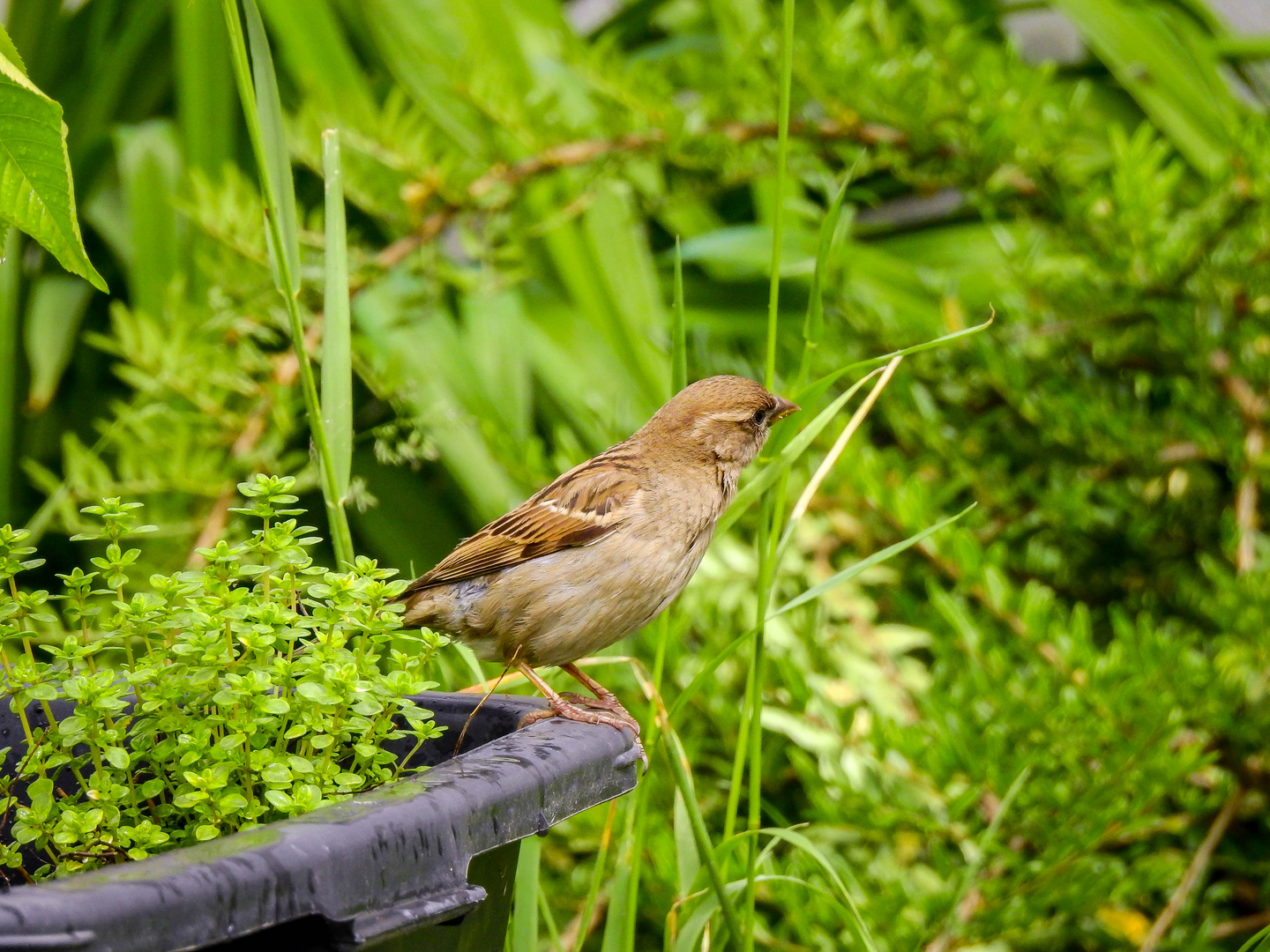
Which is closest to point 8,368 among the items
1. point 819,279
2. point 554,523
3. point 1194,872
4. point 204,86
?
point 204,86

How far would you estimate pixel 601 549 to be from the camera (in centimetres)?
192

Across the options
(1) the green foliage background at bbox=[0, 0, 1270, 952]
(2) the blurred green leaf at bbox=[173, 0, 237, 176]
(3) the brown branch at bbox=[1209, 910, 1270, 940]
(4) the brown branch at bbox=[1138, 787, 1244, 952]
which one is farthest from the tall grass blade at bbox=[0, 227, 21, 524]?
(3) the brown branch at bbox=[1209, 910, 1270, 940]

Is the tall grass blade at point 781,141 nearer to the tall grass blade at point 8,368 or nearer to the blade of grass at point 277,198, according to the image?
the blade of grass at point 277,198

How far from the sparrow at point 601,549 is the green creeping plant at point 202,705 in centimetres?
55

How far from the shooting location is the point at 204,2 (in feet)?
10.8

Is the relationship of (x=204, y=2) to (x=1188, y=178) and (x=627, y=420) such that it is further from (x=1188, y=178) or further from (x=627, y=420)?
(x=1188, y=178)

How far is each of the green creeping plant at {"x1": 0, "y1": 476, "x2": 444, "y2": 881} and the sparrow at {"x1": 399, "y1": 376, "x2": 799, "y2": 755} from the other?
0.55m

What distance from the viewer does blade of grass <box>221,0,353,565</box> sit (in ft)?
4.56

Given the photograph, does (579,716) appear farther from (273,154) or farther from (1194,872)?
(1194,872)

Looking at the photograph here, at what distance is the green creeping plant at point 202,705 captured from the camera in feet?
3.57

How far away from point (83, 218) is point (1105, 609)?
9.56ft

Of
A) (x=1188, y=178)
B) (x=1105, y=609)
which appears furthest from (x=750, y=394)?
(x=1188, y=178)

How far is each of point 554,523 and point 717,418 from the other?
340 mm

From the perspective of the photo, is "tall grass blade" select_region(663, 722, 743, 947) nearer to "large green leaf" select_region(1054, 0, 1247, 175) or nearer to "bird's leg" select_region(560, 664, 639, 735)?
"bird's leg" select_region(560, 664, 639, 735)
